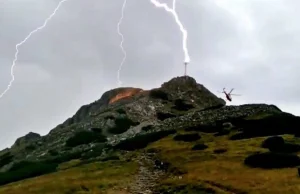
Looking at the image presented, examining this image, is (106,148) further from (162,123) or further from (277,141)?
(277,141)

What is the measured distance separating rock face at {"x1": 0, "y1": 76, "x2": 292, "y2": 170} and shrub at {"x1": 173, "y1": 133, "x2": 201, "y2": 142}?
6.32m

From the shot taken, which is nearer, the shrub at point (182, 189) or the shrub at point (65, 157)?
the shrub at point (182, 189)

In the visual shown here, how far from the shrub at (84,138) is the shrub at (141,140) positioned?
10.7m

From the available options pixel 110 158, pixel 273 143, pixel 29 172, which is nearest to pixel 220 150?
pixel 273 143

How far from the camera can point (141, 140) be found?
99375 mm

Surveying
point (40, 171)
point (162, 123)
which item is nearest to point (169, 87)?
point (162, 123)

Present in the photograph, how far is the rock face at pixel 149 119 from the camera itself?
106375mm

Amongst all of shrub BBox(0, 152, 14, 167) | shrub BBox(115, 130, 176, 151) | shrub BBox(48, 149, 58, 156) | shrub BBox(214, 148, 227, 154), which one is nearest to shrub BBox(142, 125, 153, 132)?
shrub BBox(115, 130, 176, 151)

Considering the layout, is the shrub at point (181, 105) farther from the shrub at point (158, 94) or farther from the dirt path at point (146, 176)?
the dirt path at point (146, 176)

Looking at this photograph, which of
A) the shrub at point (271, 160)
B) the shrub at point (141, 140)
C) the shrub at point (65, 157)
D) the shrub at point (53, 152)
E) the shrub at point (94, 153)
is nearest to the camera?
the shrub at point (271, 160)

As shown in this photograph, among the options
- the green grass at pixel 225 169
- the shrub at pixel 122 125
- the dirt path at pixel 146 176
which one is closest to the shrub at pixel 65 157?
the green grass at pixel 225 169

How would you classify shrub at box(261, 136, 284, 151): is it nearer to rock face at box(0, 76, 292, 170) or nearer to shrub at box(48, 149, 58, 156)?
rock face at box(0, 76, 292, 170)

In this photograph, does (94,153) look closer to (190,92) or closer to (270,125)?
(270,125)

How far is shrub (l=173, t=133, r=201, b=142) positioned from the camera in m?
94.0
